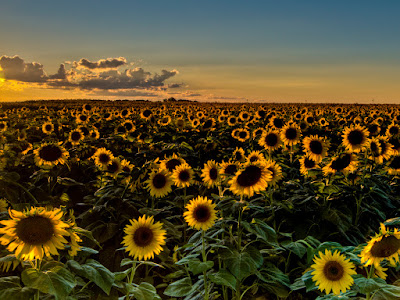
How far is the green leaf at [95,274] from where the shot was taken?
234 cm

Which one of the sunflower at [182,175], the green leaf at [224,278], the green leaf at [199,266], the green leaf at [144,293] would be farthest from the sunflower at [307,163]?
the green leaf at [144,293]

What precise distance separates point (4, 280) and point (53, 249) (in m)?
0.31

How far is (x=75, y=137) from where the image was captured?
376 inches

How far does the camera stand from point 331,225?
15.5 feet

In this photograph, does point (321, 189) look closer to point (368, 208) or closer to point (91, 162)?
point (368, 208)

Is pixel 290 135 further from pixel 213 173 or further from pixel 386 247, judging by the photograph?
pixel 386 247

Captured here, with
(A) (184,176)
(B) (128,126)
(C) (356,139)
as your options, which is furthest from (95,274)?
(B) (128,126)

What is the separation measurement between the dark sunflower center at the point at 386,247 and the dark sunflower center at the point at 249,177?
1.54m

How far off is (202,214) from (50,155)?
3142 millimetres

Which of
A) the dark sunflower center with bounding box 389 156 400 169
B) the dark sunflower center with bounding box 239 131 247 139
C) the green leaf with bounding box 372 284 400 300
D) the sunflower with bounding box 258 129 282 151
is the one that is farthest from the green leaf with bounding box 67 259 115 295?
the dark sunflower center with bounding box 239 131 247 139

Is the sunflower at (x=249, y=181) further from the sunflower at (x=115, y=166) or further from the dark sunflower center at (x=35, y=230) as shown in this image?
the sunflower at (x=115, y=166)

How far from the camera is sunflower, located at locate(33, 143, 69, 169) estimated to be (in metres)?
5.83

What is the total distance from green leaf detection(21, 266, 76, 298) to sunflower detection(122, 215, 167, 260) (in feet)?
3.80

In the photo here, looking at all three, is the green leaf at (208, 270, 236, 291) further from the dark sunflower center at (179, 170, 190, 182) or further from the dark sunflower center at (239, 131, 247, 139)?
the dark sunflower center at (239, 131, 247, 139)
